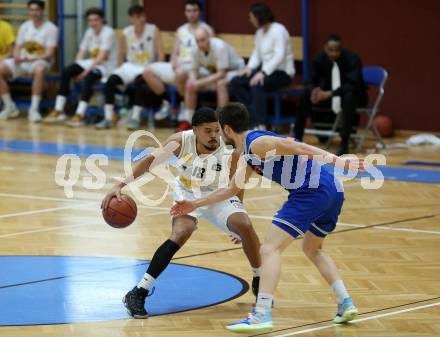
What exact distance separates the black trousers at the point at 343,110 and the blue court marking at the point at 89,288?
599 centimetres

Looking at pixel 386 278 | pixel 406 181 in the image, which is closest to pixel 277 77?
pixel 406 181

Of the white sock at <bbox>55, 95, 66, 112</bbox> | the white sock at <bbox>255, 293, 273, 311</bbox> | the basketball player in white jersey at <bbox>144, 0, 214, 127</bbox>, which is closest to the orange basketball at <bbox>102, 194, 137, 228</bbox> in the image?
the white sock at <bbox>255, 293, 273, 311</bbox>

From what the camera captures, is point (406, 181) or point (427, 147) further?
point (427, 147)

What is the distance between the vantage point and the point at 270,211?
9.89m

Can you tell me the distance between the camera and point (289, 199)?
20.0 feet

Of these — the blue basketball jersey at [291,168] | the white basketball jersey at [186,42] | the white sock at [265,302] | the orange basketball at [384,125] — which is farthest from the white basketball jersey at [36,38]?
the white sock at [265,302]

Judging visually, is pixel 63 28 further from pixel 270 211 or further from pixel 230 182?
pixel 230 182

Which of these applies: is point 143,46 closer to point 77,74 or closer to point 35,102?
point 77,74

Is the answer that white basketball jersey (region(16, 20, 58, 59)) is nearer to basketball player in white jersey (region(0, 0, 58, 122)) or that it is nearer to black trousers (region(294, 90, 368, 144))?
basketball player in white jersey (region(0, 0, 58, 122))

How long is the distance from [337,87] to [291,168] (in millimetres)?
7437

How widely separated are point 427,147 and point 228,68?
298 centimetres

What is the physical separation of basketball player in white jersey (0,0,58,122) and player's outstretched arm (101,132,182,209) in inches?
413

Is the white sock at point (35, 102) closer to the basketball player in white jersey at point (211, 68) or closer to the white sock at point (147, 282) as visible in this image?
the basketball player in white jersey at point (211, 68)

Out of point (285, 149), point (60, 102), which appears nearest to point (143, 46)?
point (60, 102)
